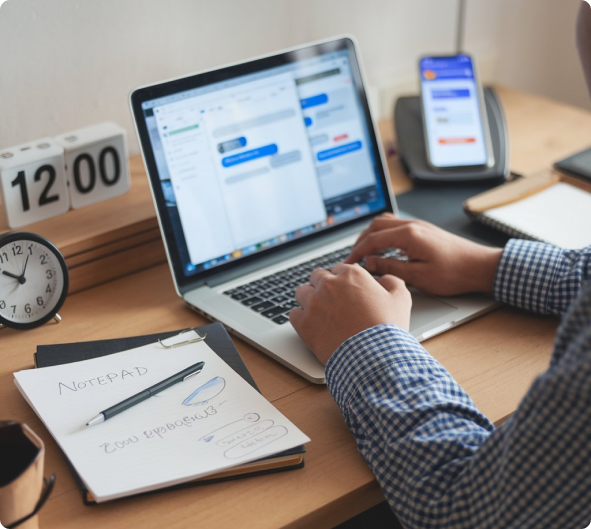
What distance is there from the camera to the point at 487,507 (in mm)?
653

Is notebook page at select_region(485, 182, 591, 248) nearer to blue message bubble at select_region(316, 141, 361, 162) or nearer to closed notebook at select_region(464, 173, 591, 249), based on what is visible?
closed notebook at select_region(464, 173, 591, 249)

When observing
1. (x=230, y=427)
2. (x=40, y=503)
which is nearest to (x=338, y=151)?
(x=230, y=427)

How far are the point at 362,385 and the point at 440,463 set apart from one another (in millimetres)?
121

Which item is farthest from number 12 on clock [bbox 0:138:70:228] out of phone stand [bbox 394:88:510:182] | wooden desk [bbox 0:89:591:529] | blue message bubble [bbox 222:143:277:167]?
phone stand [bbox 394:88:510:182]

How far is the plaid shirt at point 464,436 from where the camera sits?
0.61 meters

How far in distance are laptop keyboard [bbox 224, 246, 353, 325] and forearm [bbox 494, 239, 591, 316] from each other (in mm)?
252

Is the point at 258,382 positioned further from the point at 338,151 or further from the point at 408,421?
the point at 338,151

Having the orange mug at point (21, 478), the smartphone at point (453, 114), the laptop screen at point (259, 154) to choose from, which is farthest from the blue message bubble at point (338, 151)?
the orange mug at point (21, 478)

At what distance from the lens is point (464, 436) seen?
72 cm

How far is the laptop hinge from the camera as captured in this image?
1.09 m

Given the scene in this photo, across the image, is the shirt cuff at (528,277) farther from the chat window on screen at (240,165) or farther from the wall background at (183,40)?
the wall background at (183,40)

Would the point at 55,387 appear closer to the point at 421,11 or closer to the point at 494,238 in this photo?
the point at 494,238

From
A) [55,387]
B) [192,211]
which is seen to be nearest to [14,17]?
[192,211]

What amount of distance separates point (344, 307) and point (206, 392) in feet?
0.63
